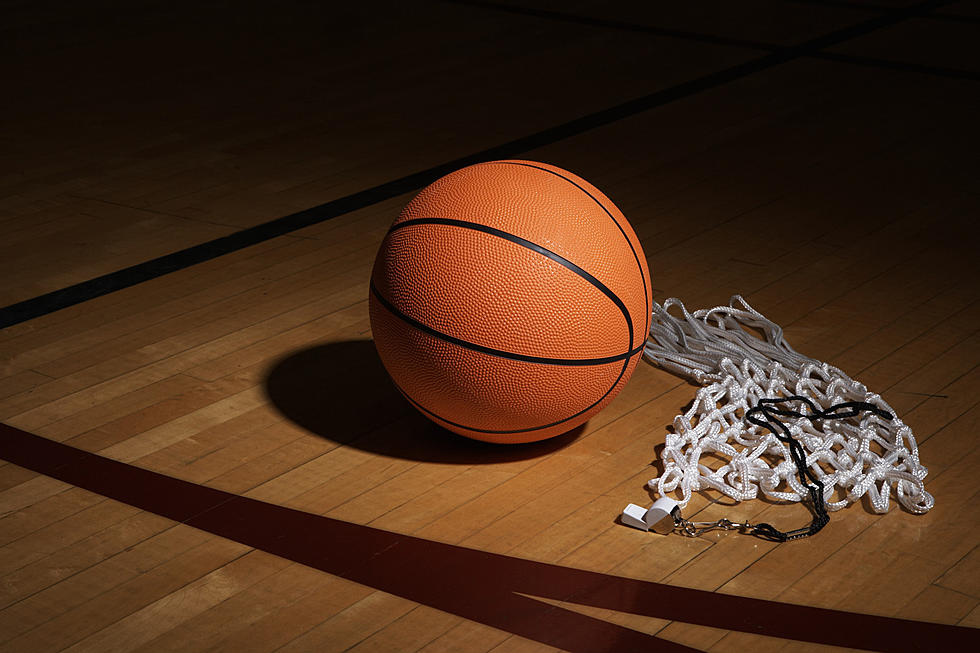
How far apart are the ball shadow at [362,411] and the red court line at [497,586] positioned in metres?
0.36

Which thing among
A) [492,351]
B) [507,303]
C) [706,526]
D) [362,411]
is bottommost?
[706,526]

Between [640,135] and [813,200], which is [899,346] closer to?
[813,200]

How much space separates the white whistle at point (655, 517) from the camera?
2523mm

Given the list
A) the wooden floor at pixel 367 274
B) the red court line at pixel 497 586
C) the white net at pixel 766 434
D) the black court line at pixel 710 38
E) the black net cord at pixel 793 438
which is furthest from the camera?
the black court line at pixel 710 38

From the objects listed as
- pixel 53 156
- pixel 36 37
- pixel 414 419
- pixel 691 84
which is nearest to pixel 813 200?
pixel 691 84

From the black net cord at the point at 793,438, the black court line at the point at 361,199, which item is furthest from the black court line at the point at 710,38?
the black net cord at the point at 793,438

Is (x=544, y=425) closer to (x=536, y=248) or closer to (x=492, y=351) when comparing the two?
(x=492, y=351)

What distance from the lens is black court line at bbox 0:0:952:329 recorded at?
372 centimetres

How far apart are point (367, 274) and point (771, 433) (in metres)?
1.56

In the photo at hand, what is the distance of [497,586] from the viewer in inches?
93.0

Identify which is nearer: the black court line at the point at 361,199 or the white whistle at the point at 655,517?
the white whistle at the point at 655,517

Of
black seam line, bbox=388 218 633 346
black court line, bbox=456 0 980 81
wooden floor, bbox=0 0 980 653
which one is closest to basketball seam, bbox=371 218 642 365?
black seam line, bbox=388 218 633 346

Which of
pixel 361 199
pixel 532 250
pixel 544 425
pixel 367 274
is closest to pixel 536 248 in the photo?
pixel 532 250

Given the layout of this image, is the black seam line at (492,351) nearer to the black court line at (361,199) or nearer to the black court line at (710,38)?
the black court line at (361,199)
